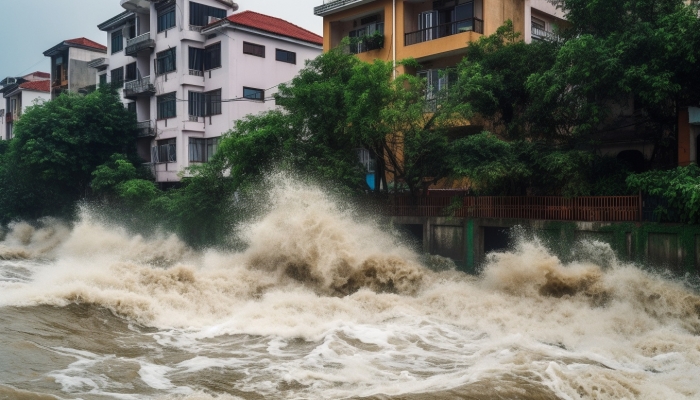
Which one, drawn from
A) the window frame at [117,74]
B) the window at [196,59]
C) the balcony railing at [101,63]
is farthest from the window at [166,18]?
the balcony railing at [101,63]

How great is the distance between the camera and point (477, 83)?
19641 millimetres

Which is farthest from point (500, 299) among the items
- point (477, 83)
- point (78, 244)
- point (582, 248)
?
point (78, 244)

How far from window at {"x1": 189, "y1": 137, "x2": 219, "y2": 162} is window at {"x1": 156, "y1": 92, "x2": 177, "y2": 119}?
1791 millimetres

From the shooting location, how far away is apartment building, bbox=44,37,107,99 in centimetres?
4222

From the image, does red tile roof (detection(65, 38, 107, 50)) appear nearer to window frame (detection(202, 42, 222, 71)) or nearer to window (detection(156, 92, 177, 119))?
window (detection(156, 92, 177, 119))

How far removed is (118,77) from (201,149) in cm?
896

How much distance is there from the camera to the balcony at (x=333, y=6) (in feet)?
83.3

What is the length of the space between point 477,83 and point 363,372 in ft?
39.3

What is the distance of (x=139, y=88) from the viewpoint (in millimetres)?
33344

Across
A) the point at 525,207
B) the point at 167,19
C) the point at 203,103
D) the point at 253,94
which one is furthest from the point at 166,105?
the point at 525,207

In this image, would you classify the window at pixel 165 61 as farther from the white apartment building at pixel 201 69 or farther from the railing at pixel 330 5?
the railing at pixel 330 5

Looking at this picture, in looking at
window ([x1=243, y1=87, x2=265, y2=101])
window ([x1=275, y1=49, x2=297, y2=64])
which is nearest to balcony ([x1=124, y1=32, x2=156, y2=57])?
window ([x1=243, y1=87, x2=265, y2=101])

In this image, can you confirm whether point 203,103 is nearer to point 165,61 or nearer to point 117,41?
point 165,61

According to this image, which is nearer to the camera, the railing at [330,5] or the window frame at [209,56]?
the railing at [330,5]
